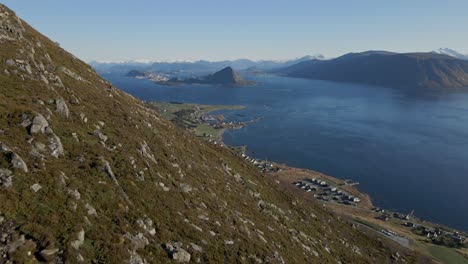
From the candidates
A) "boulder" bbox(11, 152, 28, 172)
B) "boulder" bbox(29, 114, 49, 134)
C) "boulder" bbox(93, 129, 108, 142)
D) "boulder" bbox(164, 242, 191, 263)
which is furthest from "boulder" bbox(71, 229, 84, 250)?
"boulder" bbox(93, 129, 108, 142)

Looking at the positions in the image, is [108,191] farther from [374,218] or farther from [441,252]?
[374,218]

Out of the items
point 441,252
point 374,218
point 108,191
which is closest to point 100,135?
point 108,191

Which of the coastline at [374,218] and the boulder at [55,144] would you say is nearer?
the boulder at [55,144]

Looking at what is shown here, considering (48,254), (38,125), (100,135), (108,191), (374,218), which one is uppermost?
(38,125)

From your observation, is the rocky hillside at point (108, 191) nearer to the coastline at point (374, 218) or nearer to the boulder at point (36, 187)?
the boulder at point (36, 187)

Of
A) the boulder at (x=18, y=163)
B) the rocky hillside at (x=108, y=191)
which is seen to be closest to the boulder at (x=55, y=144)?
the rocky hillside at (x=108, y=191)

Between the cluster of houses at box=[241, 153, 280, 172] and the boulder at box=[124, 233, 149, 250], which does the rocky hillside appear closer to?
the boulder at box=[124, 233, 149, 250]
